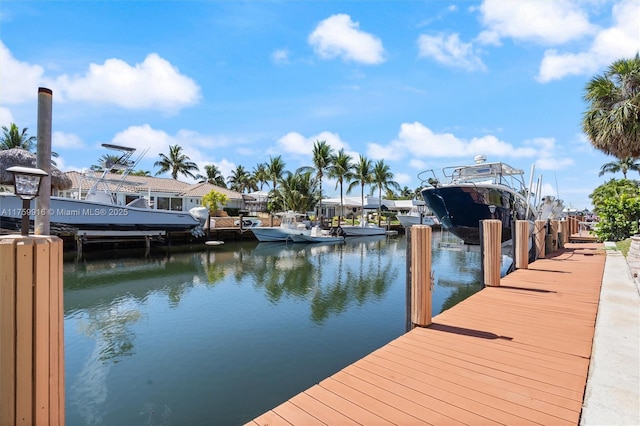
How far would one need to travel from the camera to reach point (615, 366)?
347 centimetres

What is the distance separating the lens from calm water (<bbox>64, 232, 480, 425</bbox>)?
195 inches

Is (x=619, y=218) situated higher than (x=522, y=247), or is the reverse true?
(x=619, y=218)

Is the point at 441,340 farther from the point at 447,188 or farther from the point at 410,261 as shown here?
the point at 447,188

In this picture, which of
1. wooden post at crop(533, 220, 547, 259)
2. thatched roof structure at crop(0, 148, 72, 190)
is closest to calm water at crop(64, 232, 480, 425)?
wooden post at crop(533, 220, 547, 259)

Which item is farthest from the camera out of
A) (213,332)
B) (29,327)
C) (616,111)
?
(616,111)

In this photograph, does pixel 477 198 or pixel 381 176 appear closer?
pixel 477 198

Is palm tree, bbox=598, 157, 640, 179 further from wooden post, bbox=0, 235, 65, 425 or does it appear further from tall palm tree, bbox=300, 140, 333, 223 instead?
wooden post, bbox=0, 235, 65, 425

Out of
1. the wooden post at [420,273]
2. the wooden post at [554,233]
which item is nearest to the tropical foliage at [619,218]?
the wooden post at [554,233]

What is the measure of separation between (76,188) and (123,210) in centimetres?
1155

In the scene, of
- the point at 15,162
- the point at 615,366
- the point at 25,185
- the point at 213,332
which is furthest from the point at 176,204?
the point at 615,366

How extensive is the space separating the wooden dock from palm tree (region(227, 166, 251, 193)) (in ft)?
188

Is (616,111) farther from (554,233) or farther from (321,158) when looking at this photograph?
(321,158)

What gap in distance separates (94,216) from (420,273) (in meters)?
19.5

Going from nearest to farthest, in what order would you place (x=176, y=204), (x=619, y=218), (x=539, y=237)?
(x=539, y=237) → (x=619, y=218) → (x=176, y=204)
